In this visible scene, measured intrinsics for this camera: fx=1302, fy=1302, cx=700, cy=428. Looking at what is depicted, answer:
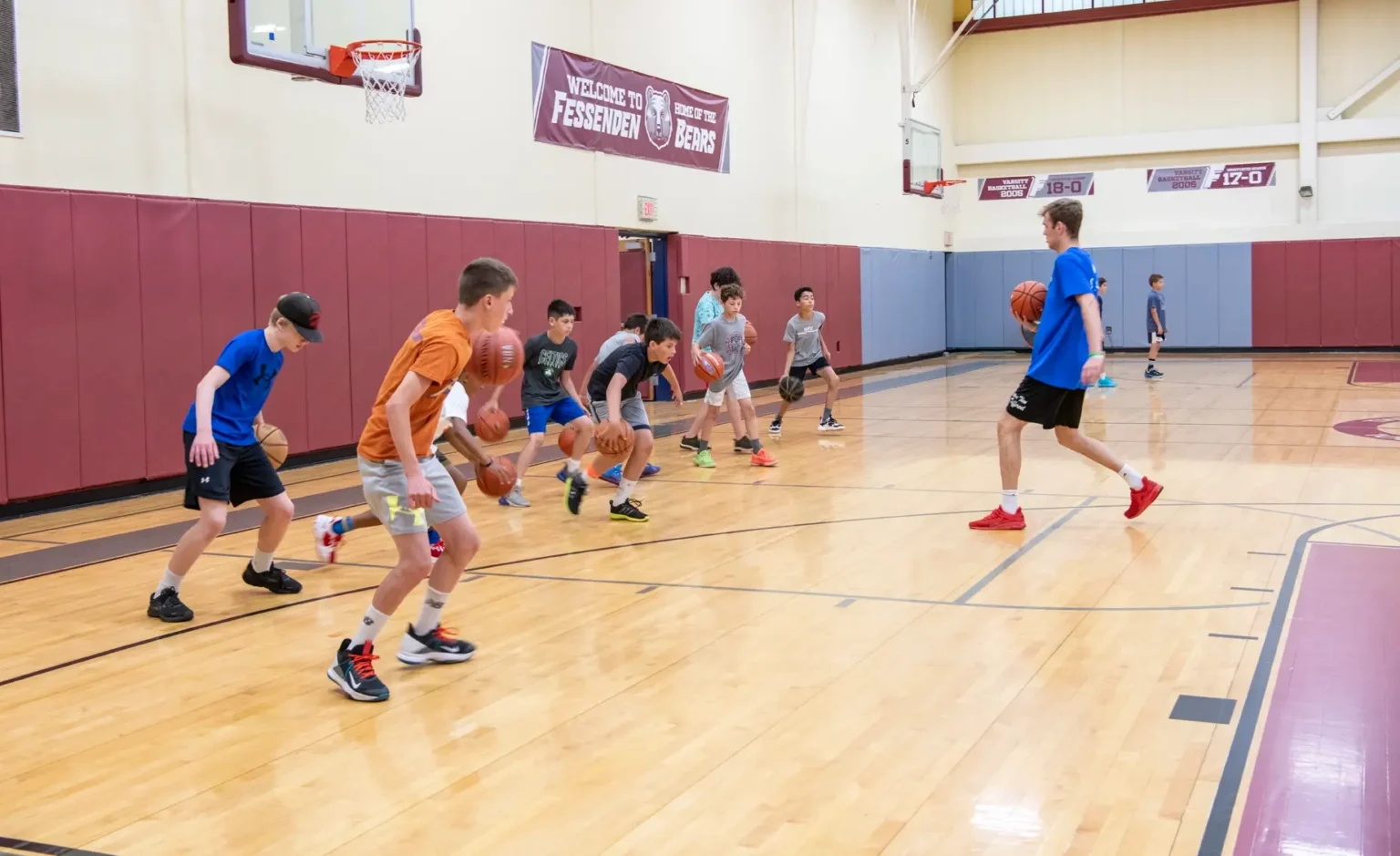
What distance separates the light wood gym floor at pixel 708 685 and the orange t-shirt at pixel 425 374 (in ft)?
3.05

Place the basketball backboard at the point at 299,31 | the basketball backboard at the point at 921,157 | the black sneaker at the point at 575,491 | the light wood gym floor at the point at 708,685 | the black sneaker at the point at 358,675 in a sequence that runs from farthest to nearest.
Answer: the basketball backboard at the point at 921,157
the basketball backboard at the point at 299,31
the black sneaker at the point at 575,491
the black sneaker at the point at 358,675
the light wood gym floor at the point at 708,685

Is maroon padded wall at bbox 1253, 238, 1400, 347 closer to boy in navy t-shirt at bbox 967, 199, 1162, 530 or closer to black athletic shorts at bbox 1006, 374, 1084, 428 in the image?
boy in navy t-shirt at bbox 967, 199, 1162, 530

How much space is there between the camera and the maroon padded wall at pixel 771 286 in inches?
704

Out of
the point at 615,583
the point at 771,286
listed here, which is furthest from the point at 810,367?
the point at 615,583

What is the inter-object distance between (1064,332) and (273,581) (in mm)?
4632

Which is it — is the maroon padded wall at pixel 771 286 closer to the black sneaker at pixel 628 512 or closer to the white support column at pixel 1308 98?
the white support column at pixel 1308 98

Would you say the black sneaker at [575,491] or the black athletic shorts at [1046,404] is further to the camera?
the black sneaker at [575,491]

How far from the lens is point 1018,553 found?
718 cm

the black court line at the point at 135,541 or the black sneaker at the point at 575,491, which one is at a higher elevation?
the black sneaker at the point at 575,491

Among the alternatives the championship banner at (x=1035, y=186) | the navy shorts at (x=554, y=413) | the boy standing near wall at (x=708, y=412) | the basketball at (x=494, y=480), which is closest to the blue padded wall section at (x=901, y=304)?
the championship banner at (x=1035, y=186)

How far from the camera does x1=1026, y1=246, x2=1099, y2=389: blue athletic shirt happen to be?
7.55 meters

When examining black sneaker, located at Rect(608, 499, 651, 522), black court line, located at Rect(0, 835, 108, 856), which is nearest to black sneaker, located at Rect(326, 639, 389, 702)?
black court line, located at Rect(0, 835, 108, 856)

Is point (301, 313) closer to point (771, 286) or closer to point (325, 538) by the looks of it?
point (325, 538)

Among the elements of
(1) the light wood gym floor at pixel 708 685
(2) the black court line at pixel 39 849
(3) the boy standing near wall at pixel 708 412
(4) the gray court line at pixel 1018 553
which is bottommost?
(2) the black court line at pixel 39 849
